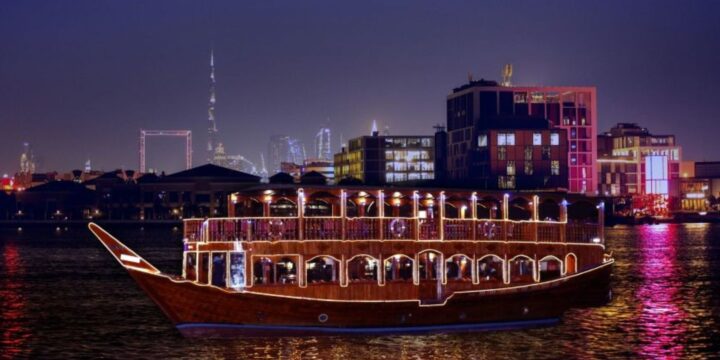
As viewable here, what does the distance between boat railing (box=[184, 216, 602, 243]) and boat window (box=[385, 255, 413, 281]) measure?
1.31 m

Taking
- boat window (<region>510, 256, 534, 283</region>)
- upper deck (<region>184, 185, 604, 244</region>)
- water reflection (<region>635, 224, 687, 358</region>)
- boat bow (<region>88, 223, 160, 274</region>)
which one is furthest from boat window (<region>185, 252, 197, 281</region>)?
water reflection (<region>635, 224, 687, 358</region>)

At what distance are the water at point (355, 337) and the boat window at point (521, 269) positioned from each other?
194cm

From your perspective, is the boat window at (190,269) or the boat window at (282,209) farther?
the boat window at (282,209)

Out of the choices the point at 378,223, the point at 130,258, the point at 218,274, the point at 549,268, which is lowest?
the point at 549,268

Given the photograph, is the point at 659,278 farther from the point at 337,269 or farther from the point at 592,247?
the point at 337,269

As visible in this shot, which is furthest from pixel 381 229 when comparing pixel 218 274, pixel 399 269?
pixel 218 274

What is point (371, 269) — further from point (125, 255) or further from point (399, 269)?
point (125, 255)

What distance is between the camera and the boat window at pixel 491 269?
40.1m

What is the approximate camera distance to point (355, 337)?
127ft

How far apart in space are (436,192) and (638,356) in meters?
8.99

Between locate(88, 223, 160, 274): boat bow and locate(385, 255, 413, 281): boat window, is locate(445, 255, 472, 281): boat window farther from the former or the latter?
locate(88, 223, 160, 274): boat bow

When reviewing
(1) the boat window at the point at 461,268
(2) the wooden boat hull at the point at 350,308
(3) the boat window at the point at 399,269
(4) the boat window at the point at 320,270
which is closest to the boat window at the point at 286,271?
(4) the boat window at the point at 320,270

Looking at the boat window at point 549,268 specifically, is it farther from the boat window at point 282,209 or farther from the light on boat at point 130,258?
the boat window at point 282,209

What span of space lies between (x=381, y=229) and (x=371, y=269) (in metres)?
3.01
